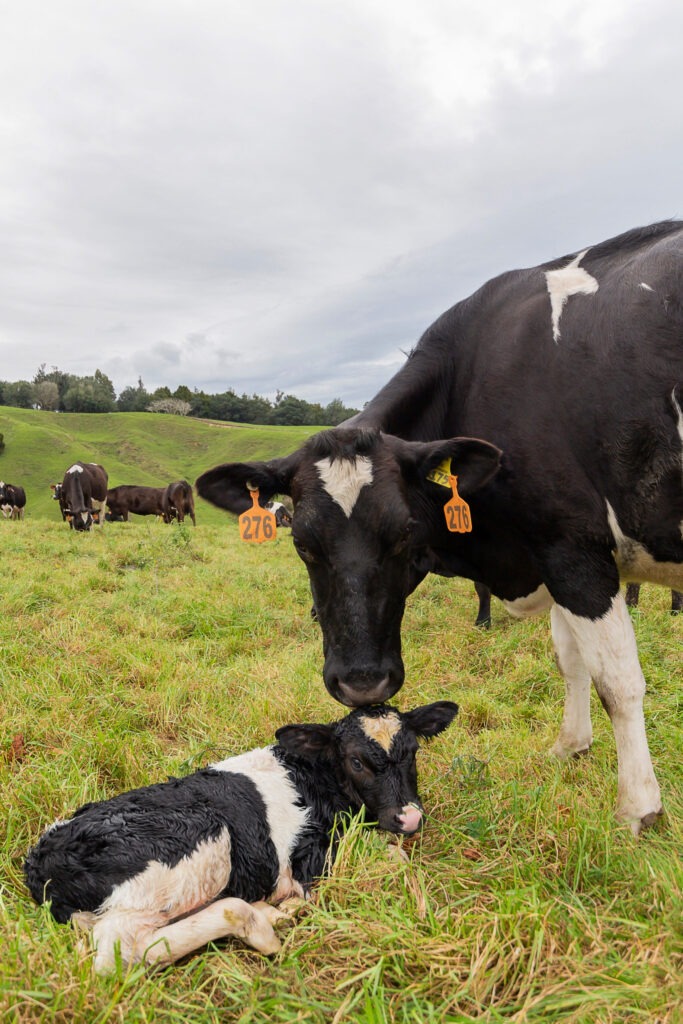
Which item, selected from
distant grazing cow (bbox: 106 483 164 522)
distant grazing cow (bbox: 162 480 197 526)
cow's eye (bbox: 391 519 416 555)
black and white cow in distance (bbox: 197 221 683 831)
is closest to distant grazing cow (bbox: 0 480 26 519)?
distant grazing cow (bbox: 106 483 164 522)

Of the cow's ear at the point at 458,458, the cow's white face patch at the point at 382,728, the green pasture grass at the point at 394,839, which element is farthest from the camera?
the cow's ear at the point at 458,458

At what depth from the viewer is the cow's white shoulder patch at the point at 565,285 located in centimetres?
347

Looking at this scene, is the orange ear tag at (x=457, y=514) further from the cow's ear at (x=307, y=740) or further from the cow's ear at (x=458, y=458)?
the cow's ear at (x=307, y=740)

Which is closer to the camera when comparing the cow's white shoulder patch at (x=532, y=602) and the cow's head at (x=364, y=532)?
the cow's head at (x=364, y=532)

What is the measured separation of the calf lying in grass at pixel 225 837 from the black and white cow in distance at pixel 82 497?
2022 centimetres

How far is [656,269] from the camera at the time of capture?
3.22 meters

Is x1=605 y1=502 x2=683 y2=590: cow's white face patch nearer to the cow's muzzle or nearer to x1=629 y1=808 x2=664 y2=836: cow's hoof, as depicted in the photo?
x1=629 y1=808 x2=664 y2=836: cow's hoof

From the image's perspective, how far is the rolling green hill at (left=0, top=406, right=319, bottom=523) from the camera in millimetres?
46875

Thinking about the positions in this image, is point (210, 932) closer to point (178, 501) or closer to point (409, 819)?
point (409, 819)

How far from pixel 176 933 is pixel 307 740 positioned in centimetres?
111

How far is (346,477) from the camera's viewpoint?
3291mm

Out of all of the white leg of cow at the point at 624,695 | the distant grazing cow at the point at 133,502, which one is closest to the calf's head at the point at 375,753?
the white leg of cow at the point at 624,695

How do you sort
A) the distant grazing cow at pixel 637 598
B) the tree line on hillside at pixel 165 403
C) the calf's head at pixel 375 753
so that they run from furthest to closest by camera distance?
the tree line on hillside at pixel 165 403 → the distant grazing cow at pixel 637 598 → the calf's head at pixel 375 753

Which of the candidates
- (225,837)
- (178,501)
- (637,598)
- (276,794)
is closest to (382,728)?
(276,794)
